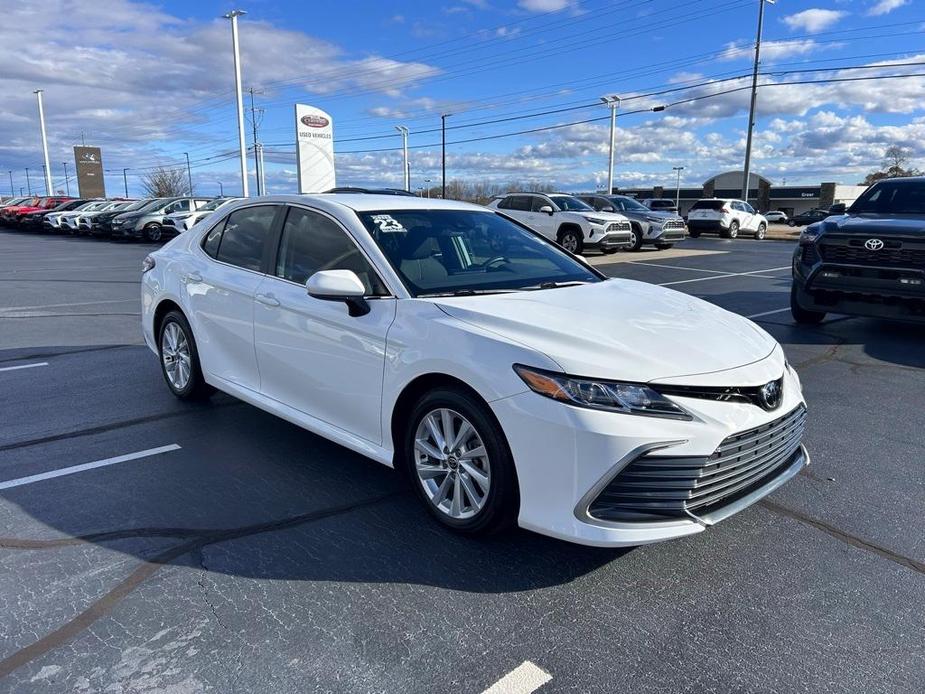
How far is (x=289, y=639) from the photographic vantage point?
102 inches

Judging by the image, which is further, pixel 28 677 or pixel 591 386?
pixel 591 386

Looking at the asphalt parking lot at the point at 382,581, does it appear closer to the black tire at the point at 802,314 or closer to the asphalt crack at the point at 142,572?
the asphalt crack at the point at 142,572

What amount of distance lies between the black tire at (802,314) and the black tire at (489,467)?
6958mm

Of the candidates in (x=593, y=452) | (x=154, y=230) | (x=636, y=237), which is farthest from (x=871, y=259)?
(x=154, y=230)

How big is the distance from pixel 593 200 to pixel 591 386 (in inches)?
851

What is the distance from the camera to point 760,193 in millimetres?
77750

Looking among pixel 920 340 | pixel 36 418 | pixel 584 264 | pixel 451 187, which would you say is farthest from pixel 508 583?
pixel 451 187

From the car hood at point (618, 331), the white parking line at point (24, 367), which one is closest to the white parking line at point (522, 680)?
the car hood at point (618, 331)

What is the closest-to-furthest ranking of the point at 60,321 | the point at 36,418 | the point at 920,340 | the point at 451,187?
the point at 36,418 → the point at 920,340 → the point at 60,321 → the point at 451,187

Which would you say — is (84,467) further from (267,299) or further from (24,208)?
(24,208)

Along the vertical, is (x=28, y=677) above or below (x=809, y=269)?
below

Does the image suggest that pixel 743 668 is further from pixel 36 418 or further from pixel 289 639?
pixel 36 418

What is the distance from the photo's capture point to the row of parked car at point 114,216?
27641 mm

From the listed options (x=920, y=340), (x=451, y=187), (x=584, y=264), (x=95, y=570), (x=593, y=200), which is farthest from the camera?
(x=451, y=187)
